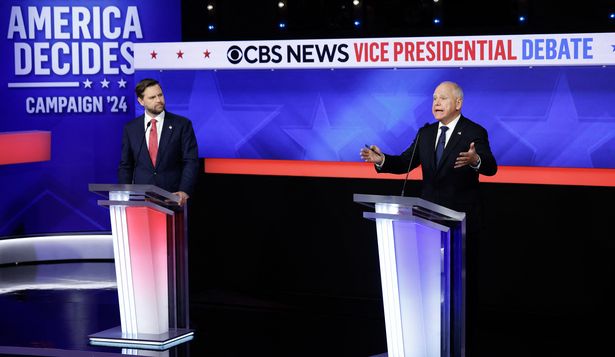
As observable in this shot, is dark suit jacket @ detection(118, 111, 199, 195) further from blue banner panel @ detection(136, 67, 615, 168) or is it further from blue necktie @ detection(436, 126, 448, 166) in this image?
blue necktie @ detection(436, 126, 448, 166)

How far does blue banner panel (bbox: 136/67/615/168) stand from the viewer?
19.3 feet

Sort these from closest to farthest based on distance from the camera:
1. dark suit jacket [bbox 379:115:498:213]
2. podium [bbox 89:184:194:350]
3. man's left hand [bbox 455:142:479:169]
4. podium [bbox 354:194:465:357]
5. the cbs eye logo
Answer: podium [bbox 354:194:465:357] < man's left hand [bbox 455:142:479:169] < dark suit jacket [bbox 379:115:498:213] < podium [bbox 89:184:194:350] < the cbs eye logo

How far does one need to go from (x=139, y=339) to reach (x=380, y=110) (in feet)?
7.43

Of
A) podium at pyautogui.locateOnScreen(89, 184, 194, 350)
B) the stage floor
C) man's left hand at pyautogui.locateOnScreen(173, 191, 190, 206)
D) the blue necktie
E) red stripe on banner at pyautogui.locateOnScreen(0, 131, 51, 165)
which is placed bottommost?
the stage floor

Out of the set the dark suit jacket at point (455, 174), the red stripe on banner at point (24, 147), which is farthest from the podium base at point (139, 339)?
the red stripe on banner at point (24, 147)

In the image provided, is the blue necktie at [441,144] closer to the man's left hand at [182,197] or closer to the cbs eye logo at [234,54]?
the man's left hand at [182,197]

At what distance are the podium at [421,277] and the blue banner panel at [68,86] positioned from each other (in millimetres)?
3965

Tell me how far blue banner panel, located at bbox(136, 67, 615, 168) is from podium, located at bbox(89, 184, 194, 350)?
1534mm

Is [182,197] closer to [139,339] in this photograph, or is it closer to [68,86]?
[139,339]

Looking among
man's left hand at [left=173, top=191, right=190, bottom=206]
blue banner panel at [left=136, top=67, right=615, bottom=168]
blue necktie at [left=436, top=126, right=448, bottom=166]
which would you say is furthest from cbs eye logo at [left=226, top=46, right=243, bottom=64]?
blue necktie at [left=436, top=126, right=448, bottom=166]

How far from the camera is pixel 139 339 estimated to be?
512 centimetres

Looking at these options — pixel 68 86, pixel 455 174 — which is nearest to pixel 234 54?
pixel 68 86

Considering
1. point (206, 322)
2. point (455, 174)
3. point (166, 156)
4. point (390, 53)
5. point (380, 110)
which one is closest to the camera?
point (455, 174)

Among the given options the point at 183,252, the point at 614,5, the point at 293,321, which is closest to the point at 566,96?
the point at 614,5
